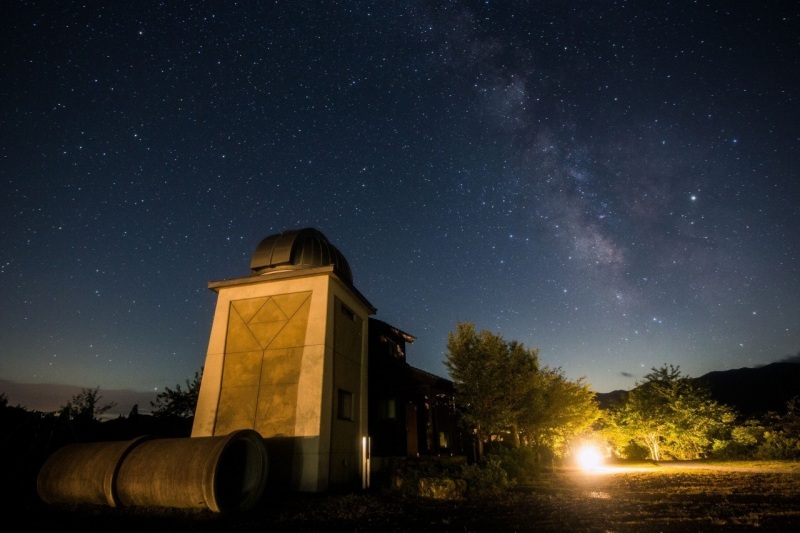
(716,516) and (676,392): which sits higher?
(676,392)

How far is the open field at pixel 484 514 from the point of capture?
24.2ft

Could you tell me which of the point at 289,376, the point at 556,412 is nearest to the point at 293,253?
Answer: the point at 289,376

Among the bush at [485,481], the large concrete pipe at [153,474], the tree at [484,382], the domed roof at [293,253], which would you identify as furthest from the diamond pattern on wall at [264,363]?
the tree at [484,382]

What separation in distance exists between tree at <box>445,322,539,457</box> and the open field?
9.48 m

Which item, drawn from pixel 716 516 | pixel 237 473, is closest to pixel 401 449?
pixel 237 473

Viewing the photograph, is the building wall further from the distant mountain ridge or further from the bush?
the distant mountain ridge

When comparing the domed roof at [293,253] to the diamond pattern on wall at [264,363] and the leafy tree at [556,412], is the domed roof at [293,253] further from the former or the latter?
the leafy tree at [556,412]

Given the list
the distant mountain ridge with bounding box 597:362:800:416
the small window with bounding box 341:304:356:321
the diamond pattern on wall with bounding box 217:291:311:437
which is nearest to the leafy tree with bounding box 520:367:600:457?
the small window with bounding box 341:304:356:321

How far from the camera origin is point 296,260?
645 inches

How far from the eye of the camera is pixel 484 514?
9039mm

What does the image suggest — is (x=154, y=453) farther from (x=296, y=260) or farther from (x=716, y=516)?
(x=716, y=516)

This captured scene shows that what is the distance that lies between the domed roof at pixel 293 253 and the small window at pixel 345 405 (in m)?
4.53

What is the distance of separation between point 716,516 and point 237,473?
449 inches

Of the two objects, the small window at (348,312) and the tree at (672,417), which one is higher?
the small window at (348,312)
